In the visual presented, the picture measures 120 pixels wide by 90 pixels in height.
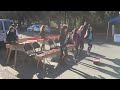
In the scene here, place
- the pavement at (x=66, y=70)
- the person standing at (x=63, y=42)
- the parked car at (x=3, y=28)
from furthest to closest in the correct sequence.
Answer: the parked car at (x=3, y=28) < the person standing at (x=63, y=42) < the pavement at (x=66, y=70)

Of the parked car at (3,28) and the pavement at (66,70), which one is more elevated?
the parked car at (3,28)

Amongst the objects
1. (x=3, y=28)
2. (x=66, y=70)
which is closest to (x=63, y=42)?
(x=66, y=70)

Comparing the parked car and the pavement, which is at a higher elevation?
the parked car

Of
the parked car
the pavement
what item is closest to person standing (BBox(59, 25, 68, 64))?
the pavement

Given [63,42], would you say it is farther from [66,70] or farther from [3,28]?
[3,28]

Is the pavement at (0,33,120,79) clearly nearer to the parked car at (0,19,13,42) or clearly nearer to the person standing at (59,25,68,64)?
the person standing at (59,25,68,64)

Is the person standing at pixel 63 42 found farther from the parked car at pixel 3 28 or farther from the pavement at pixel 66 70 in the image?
the parked car at pixel 3 28

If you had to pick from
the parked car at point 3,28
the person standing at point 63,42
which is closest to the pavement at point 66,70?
the person standing at point 63,42

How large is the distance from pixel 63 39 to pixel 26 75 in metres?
2.54

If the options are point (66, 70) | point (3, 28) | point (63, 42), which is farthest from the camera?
point (3, 28)

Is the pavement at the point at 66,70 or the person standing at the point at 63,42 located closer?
the pavement at the point at 66,70

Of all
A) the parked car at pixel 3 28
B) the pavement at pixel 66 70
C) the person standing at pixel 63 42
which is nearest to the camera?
the pavement at pixel 66 70
